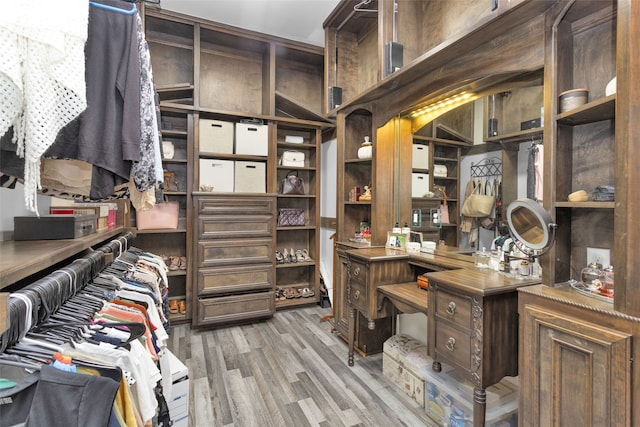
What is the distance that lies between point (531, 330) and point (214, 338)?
8.61ft

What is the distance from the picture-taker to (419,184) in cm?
247

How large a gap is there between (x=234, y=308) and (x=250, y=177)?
140 cm

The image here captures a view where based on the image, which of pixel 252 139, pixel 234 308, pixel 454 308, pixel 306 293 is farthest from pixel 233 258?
pixel 454 308

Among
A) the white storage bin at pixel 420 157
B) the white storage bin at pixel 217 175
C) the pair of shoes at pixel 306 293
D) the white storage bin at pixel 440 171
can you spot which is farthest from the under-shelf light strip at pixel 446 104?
the pair of shoes at pixel 306 293

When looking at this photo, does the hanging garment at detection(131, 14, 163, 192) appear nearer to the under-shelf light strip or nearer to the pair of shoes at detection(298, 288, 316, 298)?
the under-shelf light strip

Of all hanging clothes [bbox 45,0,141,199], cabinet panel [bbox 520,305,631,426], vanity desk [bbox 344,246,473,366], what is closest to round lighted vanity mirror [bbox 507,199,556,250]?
cabinet panel [bbox 520,305,631,426]

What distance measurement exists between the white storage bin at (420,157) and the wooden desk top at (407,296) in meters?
0.93

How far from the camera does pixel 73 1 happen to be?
787 mm

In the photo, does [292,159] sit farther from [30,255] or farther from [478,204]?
[30,255]

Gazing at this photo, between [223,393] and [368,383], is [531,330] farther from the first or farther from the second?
[223,393]

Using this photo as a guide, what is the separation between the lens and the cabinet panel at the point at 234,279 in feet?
10.1

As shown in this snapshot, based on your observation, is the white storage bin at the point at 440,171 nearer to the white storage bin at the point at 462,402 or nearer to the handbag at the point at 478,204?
the handbag at the point at 478,204

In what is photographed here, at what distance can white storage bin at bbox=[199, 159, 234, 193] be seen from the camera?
3205mm

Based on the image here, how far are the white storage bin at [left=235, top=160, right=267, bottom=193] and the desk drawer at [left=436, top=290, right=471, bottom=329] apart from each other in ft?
7.64
